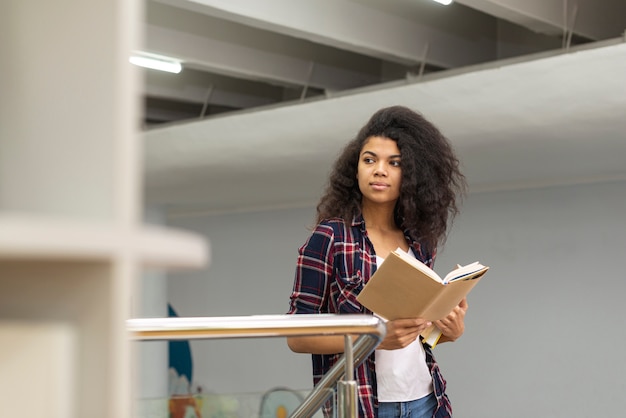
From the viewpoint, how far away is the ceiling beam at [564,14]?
183 inches

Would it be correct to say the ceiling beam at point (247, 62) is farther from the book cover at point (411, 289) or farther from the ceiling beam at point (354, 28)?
the book cover at point (411, 289)

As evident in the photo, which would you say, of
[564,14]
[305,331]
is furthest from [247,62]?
[305,331]

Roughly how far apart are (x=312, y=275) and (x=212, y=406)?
1.32 ft

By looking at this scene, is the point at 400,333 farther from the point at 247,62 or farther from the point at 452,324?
the point at 247,62

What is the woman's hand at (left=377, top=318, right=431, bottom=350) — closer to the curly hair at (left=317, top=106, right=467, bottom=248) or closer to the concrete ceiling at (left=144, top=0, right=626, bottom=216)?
the curly hair at (left=317, top=106, right=467, bottom=248)

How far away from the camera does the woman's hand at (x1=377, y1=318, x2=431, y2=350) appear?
2.30m

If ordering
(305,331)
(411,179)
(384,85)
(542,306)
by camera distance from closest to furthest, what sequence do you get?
(305,331) < (411,179) < (384,85) < (542,306)

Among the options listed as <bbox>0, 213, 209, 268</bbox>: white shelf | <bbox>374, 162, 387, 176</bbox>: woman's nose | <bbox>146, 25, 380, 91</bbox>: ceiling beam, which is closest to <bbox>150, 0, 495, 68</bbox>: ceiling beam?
<bbox>146, 25, 380, 91</bbox>: ceiling beam

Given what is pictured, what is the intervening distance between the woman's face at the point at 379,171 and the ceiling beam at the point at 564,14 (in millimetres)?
2128

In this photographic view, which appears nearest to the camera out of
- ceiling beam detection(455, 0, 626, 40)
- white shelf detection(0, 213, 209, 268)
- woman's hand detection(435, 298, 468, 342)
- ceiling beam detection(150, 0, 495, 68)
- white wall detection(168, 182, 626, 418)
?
white shelf detection(0, 213, 209, 268)

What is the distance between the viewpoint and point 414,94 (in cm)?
493

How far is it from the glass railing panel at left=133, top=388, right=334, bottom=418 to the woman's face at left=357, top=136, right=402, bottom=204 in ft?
1.91

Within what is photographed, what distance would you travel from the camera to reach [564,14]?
4969mm

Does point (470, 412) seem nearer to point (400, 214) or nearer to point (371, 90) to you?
point (371, 90)
